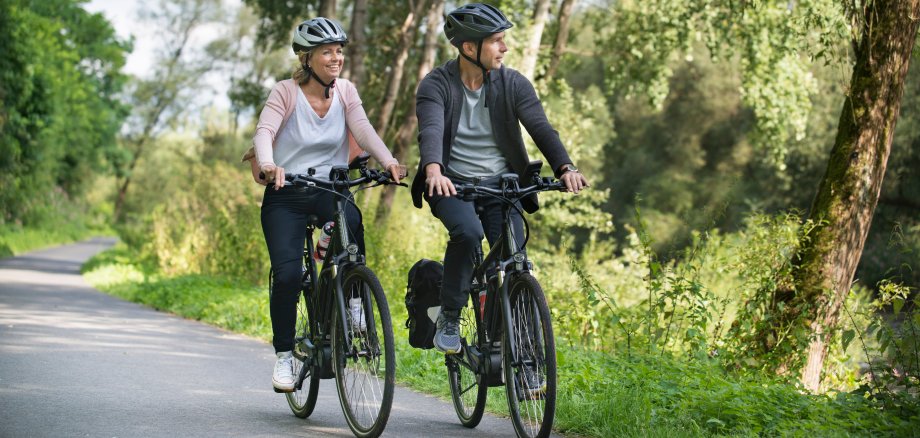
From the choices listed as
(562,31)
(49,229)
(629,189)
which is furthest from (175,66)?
(562,31)

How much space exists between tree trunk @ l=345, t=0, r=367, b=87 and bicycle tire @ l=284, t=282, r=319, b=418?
12846mm

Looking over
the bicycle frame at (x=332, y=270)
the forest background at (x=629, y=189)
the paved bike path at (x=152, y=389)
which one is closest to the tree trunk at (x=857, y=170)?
the forest background at (x=629, y=189)

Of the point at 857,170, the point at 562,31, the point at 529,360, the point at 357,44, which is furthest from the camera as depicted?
the point at 562,31

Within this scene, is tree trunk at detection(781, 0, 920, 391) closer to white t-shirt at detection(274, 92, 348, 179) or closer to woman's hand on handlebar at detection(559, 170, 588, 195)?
woman's hand on handlebar at detection(559, 170, 588, 195)

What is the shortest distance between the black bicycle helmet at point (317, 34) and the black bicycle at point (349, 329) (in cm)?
69

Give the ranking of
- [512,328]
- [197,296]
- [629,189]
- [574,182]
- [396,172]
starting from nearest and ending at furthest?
1. [512,328]
2. [574,182]
3. [396,172]
4. [197,296]
5. [629,189]

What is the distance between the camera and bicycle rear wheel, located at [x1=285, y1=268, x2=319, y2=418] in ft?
19.9

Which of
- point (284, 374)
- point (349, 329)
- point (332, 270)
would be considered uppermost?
point (332, 270)

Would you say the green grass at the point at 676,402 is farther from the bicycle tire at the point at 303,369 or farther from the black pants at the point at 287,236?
the black pants at the point at 287,236

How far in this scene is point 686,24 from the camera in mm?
22578

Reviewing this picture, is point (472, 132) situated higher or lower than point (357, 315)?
higher

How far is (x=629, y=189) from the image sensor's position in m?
45.8

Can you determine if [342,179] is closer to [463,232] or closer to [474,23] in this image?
[463,232]

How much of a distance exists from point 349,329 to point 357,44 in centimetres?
1379
